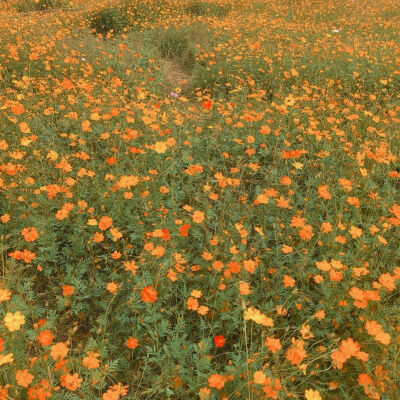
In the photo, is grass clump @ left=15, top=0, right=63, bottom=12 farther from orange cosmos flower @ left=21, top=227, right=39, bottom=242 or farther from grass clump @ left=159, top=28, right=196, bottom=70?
orange cosmos flower @ left=21, top=227, right=39, bottom=242

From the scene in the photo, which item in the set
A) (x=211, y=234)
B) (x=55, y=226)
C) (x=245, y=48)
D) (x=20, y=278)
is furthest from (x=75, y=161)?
(x=245, y=48)

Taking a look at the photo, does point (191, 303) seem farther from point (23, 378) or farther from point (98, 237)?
point (23, 378)

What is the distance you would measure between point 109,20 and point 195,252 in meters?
8.05

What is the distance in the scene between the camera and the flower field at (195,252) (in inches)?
73.4

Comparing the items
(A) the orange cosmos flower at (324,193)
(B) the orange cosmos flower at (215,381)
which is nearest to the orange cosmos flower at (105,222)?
(B) the orange cosmos flower at (215,381)

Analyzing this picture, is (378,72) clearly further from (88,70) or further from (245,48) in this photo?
(88,70)

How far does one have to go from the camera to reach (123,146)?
3656mm

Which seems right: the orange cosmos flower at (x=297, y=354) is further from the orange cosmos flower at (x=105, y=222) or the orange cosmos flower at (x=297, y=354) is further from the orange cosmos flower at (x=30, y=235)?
the orange cosmos flower at (x=30, y=235)

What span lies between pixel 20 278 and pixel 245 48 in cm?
550

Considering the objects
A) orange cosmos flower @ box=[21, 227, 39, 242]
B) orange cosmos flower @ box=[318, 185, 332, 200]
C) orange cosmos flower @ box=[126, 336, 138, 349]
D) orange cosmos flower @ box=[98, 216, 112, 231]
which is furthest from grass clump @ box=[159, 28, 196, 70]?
orange cosmos flower @ box=[126, 336, 138, 349]

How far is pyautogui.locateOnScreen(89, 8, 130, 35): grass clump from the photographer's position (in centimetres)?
A: 865

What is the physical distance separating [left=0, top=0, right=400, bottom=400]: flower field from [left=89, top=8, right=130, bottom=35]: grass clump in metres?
3.88

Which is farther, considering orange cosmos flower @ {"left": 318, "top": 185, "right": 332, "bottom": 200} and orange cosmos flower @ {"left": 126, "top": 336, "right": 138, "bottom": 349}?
orange cosmos flower @ {"left": 318, "top": 185, "right": 332, "bottom": 200}

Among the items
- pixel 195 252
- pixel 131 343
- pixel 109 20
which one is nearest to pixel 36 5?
pixel 109 20
